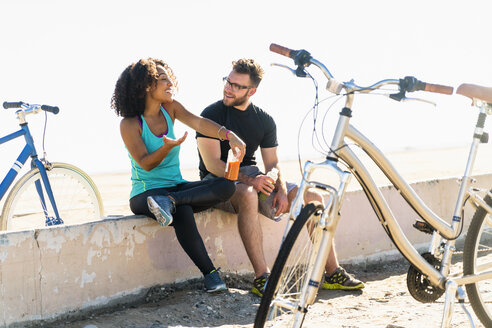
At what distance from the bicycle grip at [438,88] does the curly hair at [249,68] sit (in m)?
2.06

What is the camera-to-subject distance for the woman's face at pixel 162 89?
15.4 ft

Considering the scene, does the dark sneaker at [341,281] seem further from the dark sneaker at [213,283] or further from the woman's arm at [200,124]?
the woman's arm at [200,124]

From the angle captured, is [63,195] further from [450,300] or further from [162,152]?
[450,300]


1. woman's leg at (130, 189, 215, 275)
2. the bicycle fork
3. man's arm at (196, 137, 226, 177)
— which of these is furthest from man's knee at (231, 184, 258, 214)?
the bicycle fork

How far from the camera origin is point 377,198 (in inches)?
135

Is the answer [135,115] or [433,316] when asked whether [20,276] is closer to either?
[135,115]

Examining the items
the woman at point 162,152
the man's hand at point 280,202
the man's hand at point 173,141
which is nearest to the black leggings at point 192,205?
the woman at point 162,152

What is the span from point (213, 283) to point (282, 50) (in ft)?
5.90

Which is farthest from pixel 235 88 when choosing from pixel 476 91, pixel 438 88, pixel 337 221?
pixel 337 221

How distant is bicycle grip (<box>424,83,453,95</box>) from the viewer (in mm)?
3256

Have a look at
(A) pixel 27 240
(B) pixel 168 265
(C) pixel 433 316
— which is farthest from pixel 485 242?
(A) pixel 27 240

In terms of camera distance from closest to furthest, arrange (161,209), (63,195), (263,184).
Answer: (161,209), (263,184), (63,195)

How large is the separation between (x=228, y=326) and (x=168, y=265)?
0.72 meters

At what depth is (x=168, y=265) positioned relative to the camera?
464cm
